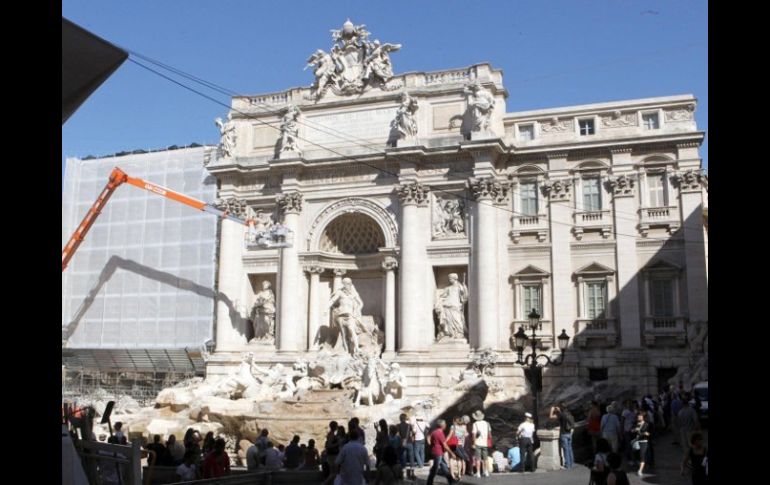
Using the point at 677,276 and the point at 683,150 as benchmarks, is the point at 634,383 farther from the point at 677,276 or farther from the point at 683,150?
the point at 683,150

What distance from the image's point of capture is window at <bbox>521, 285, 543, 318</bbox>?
91.2 ft

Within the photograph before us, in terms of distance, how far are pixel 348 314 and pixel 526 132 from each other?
9558mm

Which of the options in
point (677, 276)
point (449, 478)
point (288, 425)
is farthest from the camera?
point (677, 276)

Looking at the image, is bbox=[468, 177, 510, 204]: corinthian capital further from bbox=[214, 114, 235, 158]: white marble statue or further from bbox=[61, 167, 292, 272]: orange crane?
bbox=[214, 114, 235, 158]: white marble statue

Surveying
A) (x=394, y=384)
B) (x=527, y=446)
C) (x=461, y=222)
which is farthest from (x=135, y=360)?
(x=527, y=446)

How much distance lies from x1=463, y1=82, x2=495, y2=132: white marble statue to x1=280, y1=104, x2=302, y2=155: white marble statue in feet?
23.1

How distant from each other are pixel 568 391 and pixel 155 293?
67.2 ft

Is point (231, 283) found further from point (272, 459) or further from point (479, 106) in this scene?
point (272, 459)

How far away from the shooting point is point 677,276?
2625cm

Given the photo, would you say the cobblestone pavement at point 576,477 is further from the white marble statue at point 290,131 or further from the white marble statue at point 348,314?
the white marble statue at point 290,131

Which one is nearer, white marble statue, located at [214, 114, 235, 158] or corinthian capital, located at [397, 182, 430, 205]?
corinthian capital, located at [397, 182, 430, 205]

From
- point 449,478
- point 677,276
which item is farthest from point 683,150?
point 449,478

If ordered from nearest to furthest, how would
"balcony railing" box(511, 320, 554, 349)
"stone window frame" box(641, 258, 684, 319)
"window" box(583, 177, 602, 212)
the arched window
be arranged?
1. "stone window frame" box(641, 258, 684, 319)
2. "balcony railing" box(511, 320, 554, 349)
3. "window" box(583, 177, 602, 212)
4. the arched window

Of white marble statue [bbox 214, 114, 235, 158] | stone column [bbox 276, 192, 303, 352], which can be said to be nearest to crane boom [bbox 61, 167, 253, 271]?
white marble statue [bbox 214, 114, 235, 158]
